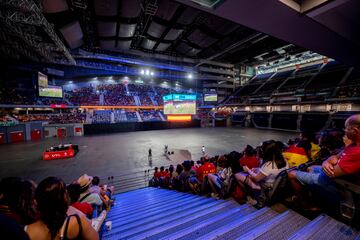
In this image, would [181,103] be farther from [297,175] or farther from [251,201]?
[297,175]

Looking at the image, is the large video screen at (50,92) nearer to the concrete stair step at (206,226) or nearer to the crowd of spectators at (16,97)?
the crowd of spectators at (16,97)

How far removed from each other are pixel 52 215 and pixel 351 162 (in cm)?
267

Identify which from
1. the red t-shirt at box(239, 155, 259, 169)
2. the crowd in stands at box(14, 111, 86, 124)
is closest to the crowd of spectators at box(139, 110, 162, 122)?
the crowd in stands at box(14, 111, 86, 124)

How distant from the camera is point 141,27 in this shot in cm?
1406

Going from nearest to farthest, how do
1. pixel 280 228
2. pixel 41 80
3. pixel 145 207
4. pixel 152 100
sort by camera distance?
pixel 280 228 < pixel 145 207 < pixel 41 80 < pixel 152 100

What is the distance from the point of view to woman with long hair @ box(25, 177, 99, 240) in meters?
1.13

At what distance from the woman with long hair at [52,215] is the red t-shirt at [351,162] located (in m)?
2.50

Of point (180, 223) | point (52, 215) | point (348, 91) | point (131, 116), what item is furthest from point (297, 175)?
point (131, 116)

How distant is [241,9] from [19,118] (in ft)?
76.7

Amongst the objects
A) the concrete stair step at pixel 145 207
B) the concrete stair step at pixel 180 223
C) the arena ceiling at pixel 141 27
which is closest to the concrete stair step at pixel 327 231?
the concrete stair step at pixel 180 223

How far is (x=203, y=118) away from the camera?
28.3 meters

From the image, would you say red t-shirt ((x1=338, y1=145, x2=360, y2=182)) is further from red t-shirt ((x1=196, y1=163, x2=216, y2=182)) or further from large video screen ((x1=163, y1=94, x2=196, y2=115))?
large video screen ((x1=163, y1=94, x2=196, y2=115))

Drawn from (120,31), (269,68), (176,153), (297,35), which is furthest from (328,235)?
(269,68)

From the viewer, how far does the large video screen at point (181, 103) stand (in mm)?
15148
